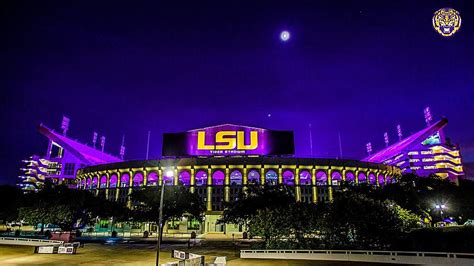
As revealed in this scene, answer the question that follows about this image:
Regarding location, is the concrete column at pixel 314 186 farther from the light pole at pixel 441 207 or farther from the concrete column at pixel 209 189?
the light pole at pixel 441 207

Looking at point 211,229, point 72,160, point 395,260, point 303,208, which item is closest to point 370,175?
point 211,229

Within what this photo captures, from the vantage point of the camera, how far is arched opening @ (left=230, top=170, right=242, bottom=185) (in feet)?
307

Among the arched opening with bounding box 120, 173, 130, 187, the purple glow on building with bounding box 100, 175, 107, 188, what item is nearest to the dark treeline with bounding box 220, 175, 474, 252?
the arched opening with bounding box 120, 173, 130, 187

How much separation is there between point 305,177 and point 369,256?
6657cm

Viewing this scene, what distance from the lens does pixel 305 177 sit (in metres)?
97.5

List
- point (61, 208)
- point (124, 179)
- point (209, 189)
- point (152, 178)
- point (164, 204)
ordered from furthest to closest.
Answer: point (124, 179) → point (152, 178) → point (209, 189) → point (164, 204) → point (61, 208)

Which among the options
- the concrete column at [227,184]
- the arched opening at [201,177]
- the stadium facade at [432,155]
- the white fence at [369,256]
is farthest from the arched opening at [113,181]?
the stadium facade at [432,155]

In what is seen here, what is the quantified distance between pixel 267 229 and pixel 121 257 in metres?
16.4

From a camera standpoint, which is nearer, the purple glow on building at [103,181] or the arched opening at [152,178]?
the arched opening at [152,178]

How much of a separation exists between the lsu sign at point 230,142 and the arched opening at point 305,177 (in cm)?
939

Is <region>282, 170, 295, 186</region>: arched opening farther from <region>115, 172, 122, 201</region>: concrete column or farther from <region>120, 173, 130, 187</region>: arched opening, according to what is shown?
<region>115, 172, 122, 201</region>: concrete column

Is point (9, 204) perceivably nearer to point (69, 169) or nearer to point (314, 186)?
point (314, 186)

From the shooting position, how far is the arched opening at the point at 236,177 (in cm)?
9362

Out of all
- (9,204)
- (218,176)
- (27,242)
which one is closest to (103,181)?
(9,204)
